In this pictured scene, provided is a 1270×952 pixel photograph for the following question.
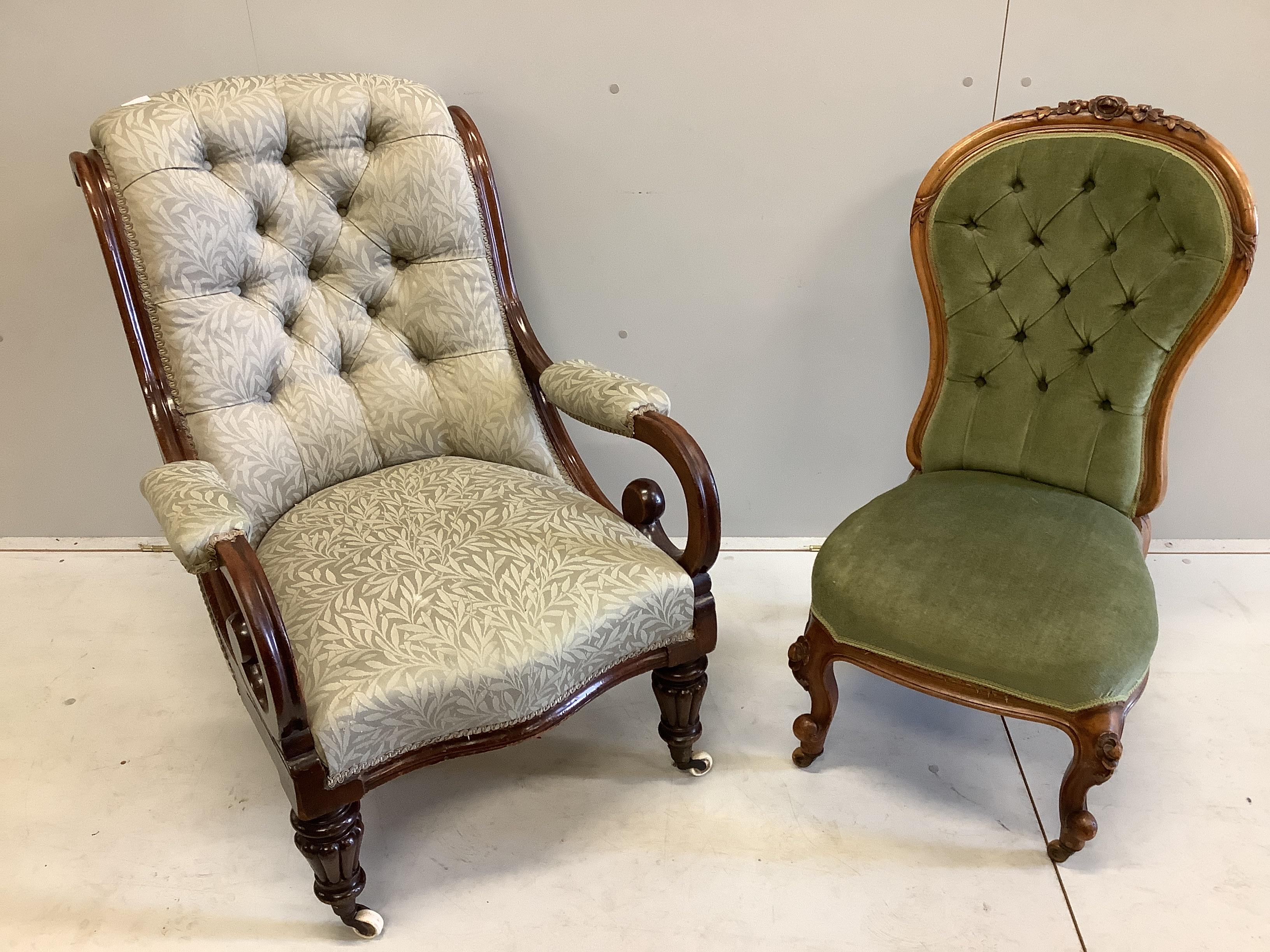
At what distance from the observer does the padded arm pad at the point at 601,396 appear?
4.42 ft

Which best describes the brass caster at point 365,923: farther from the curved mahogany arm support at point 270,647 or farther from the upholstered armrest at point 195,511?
the upholstered armrest at point 195,511

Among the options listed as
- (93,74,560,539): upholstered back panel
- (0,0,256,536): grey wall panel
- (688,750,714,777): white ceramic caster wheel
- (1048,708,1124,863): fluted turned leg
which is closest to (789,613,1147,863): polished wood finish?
(1048,708,1124,863): fluted turned leg

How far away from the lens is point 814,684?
4.66 ft

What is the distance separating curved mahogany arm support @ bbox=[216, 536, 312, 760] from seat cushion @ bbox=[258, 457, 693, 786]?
0.10 ft

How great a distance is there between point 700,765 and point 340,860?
0.59m

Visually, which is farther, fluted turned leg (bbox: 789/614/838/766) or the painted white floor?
fluted turned leg (bbox: 789/614/838/766)

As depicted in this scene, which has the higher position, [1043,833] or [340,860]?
[340,860]

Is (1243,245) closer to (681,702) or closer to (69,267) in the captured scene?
(681,702)

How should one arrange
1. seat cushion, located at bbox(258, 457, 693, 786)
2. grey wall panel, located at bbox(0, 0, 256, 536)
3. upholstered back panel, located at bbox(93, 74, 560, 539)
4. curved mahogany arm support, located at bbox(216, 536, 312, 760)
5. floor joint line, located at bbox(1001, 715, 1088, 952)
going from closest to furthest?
curved mahogany arm support, located at bbox(216, 536, 312, 760), seat cushion, located at bbox(258, 457, 693, 786), floor joint line, located at bbox(1001, 715, 1088, 952), upholstered back panel, located at bbox(93, 74, 560, 539), grey wall panel, located at bbox(0, 0, 256, 536)

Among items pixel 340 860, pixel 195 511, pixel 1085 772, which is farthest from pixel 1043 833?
pixel 195 511

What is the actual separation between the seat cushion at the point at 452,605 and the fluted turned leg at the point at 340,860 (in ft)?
0.27

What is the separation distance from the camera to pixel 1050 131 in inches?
55.8

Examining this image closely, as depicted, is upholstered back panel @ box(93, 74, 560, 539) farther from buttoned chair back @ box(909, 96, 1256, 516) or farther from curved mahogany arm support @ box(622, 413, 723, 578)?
buttoned chair back @ box(909, 96, 1256, 516)

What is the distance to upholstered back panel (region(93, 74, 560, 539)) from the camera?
1328 mm
